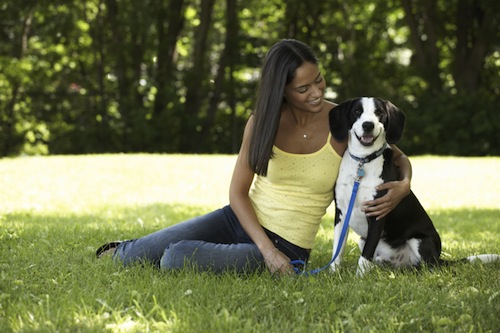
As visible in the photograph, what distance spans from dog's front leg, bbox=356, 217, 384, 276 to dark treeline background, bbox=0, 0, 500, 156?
1402 centimetres

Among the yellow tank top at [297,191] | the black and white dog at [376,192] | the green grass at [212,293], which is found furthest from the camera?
the yellow tank top at [297,191]

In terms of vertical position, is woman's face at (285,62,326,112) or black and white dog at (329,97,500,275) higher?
woman's face at (285,62,326,112)

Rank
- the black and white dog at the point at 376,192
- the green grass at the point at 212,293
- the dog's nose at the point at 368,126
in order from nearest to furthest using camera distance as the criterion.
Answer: the green grass at the point at 212,293 < the dog's nose at the point at 368,126 < the black and white dog at the point at 376,192

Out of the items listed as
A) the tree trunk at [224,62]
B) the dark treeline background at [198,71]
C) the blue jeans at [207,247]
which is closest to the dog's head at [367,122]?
the blue jeans at [207,247]

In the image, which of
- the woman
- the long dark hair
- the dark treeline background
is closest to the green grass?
the woman

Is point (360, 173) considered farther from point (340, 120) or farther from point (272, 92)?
point (272, 92)


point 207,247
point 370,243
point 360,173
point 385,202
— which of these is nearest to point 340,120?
point 360,173

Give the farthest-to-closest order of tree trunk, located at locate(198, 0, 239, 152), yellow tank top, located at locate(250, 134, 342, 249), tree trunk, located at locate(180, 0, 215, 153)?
tree trunk, located at locate(198, 0, 239, 152) < tree trunk, located at locate(180, 0, 215, 153) < yellow tank top, located at locate(250, 134, 342, 249)

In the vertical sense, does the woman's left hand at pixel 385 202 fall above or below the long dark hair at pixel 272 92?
below

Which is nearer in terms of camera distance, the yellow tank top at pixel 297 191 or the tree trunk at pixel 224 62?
the yellow tank top at pixel 297 191

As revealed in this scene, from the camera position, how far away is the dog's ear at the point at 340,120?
4.21 meters

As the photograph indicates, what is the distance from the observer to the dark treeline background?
59.9ft

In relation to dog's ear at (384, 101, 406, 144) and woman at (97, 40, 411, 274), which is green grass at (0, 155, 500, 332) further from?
dog's ear at (384, 101, 406, 144)

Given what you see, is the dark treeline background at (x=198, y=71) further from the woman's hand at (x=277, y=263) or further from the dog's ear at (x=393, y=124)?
the woman's hand at (x=277, y=263)
